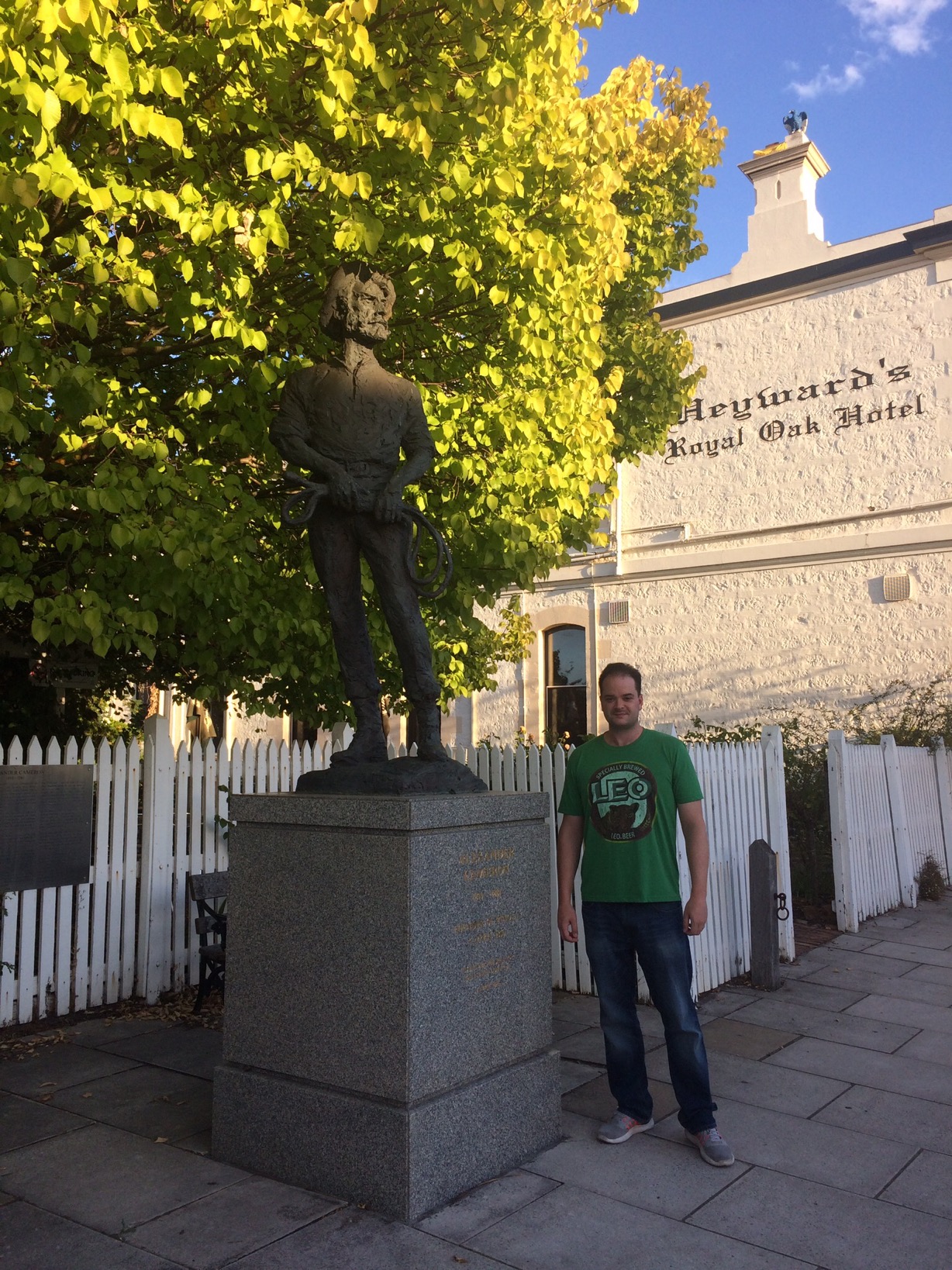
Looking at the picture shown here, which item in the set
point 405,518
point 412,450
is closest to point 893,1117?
point 405,518

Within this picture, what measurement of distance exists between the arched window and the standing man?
13.7m

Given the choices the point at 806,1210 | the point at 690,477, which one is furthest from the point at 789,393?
the point at 806,1210

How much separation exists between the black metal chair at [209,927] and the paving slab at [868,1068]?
3.59 metres

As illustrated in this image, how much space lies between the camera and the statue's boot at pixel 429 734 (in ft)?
15.8

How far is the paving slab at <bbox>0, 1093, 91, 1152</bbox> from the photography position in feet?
15.3

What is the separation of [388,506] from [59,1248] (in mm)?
3107

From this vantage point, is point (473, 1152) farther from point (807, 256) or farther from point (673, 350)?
point (807, 256)

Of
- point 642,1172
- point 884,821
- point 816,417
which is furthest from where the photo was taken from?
point 816,417

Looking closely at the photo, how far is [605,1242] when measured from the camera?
11.8 feet

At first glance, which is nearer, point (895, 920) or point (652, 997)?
point (652, 997)

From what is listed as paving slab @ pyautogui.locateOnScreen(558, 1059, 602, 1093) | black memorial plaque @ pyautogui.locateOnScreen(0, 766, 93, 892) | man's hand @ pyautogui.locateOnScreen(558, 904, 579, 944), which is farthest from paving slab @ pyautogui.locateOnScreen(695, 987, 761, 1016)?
black memorial plaque @ pyautogui.locateOnScreen(0, 766, 93, 892)

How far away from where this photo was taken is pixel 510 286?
746 centimetres

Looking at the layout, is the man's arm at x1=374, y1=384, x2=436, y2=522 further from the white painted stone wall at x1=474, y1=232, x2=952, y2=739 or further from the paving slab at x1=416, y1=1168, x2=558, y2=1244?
the white painted stone wall at x1=474, y1=232, x2=952, y2=739

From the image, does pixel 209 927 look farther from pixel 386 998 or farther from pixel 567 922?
pixel 386 998
